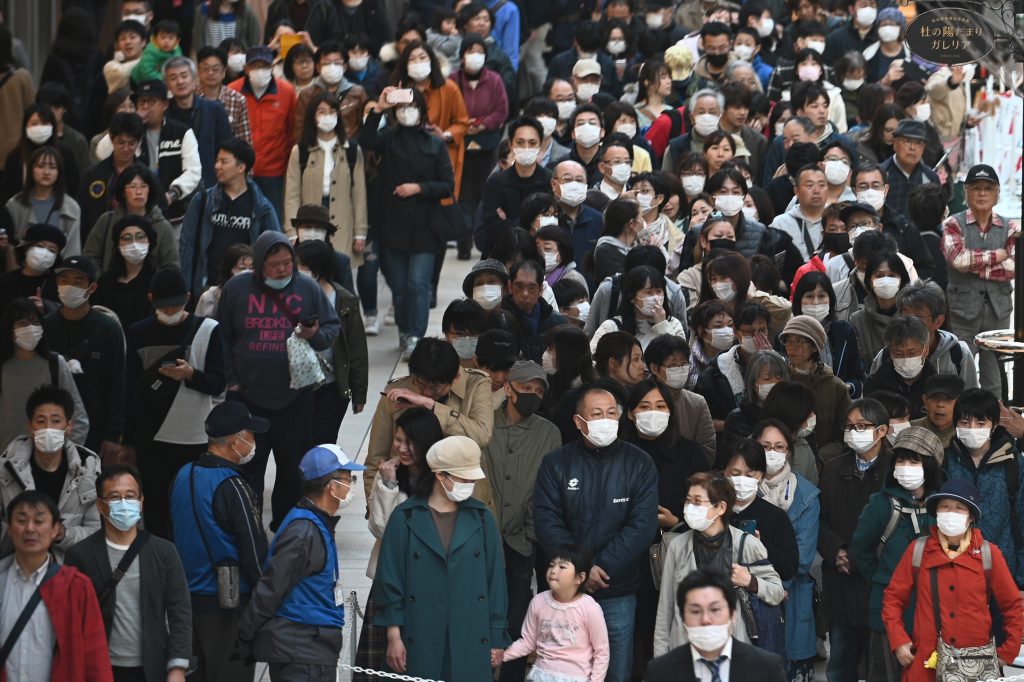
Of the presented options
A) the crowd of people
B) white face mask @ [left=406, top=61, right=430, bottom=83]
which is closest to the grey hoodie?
the crowd of people

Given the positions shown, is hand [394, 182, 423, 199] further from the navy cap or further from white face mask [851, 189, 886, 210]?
the navy cap

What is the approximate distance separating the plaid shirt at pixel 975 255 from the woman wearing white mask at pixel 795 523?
13.8 feet

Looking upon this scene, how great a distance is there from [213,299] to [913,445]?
4.66 metres

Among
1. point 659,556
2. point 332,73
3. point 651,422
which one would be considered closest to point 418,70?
point 332,73

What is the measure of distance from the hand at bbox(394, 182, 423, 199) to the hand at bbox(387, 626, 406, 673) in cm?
661

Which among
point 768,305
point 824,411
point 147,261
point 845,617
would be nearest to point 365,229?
point 147,261

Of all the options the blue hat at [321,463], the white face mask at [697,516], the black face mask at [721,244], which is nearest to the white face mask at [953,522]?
the white face mask at [697,516]

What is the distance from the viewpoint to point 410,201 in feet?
51.4

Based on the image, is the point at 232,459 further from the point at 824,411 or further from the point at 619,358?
the point at 824,411

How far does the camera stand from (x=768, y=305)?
12.5 metres

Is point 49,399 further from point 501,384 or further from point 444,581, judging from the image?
point 444,581

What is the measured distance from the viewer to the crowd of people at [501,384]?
31.2 feet

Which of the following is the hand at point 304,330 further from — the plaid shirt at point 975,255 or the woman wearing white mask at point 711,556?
the plaid shirt at point 975,255

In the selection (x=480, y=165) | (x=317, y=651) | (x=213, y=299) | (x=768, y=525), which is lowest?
(x=317, y=651)
